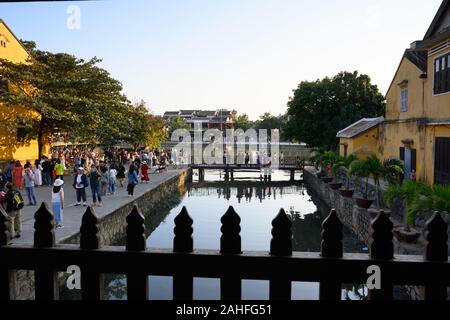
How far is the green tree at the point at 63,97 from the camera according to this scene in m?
23.0

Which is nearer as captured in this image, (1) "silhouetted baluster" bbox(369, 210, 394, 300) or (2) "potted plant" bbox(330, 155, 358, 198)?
(1) "silhouetted baluster" bbox(369, 210, 394, 300)

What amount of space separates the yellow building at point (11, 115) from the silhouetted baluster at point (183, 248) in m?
23.1

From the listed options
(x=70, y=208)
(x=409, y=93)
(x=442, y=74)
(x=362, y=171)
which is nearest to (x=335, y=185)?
(x=409, y=93)

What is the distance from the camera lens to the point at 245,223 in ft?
67.6

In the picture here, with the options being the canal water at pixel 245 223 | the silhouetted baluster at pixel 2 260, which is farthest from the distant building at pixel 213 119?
the silhouetted baluster at pixel 2 260

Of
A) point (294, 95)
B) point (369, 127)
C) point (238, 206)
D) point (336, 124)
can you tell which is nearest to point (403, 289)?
point (238, 206)

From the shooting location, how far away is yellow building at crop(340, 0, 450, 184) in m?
16.2

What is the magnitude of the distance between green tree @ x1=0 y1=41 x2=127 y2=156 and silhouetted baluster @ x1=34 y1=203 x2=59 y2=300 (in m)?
21.1

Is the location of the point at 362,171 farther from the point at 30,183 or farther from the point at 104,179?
the point at 30,183

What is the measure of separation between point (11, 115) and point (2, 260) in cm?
2437

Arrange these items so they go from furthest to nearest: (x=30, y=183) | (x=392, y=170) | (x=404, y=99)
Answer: (x=404, y=99)
(x=392, y=170)
(x=30, y=183)

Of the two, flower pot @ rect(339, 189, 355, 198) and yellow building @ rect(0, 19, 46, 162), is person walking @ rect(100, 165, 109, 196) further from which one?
flower pot @ rect(339, 189, 355, 198)

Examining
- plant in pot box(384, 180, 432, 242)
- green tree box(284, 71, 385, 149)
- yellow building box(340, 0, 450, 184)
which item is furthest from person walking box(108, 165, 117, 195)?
green tree box(284, 71, 385, 149)
